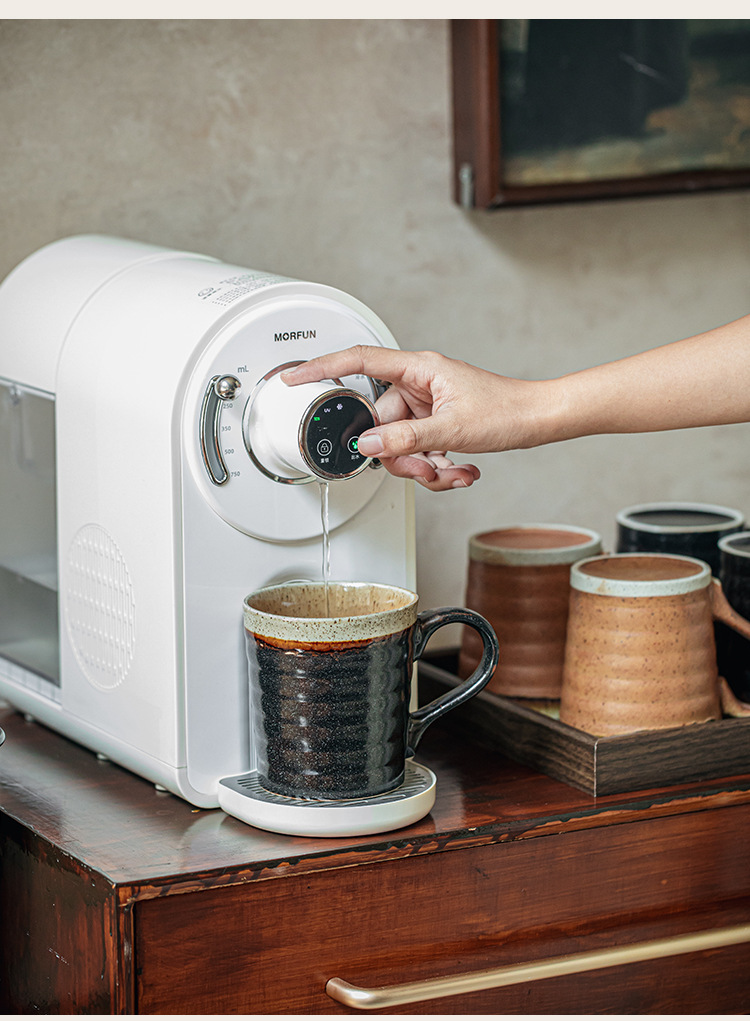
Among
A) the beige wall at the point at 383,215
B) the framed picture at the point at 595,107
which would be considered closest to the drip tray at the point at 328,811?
the beige wall at the point at 383,215

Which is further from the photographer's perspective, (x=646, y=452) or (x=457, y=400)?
(x=646, y=452)

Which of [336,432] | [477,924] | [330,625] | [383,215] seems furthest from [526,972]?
[383,215]

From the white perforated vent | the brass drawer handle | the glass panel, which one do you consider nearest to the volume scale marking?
the white perforated vent

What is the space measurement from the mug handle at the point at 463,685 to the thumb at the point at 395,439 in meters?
0.12

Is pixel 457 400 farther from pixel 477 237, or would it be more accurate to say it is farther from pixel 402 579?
pixel 477 237

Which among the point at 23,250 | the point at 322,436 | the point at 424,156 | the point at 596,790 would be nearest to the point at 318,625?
the point at 322,436

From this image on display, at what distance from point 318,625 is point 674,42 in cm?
90

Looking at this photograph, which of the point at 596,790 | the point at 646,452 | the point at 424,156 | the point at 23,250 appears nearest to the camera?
the point at 596,790

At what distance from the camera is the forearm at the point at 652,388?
91cm

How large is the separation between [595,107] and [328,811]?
2.85ft

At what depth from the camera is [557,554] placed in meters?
1.08

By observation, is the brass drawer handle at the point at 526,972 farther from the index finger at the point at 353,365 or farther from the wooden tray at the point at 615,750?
the index finger at the point at 353,365

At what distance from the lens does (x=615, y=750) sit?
93 centimetres

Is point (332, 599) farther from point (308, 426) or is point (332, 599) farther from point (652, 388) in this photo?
point (652, 388)
